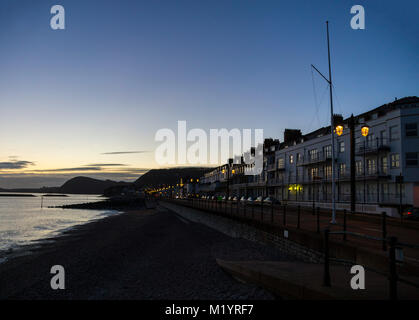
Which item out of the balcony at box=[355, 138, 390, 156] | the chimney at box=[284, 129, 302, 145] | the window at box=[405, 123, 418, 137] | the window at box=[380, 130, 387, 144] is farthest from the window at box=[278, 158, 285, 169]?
the window at box=[405, 123, 418, 137]

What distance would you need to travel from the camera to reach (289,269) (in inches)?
365

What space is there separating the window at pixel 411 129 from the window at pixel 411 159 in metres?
1.86

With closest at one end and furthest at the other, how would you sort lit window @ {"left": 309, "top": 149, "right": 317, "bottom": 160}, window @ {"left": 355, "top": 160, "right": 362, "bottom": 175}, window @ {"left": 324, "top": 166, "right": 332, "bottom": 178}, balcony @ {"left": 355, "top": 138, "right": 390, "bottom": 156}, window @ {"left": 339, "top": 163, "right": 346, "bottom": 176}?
balcony @ {"left": 355, "top": 138, "right": 390, "bottom": 156} → window @ {"left": 355, "top": 160, "right": 362, "bottom": 175} → window @ {"left": 339, "top": 163, "right": 346, "bottom": 176} → window @ {"left": 324, "top": 166, "right": 332, "bottom": 178} → lit window @ {"left": 309, "top": 149, "right": 317, "bottom": 160}

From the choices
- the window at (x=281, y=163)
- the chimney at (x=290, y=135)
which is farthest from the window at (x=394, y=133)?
the chimney at (x=290, y=135)

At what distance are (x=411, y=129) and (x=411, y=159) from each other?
2.95 m

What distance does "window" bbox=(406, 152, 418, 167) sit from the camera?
103 ft

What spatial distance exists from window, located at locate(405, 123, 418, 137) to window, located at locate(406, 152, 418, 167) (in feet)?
6.11

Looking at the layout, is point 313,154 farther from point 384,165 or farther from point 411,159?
point 411,159

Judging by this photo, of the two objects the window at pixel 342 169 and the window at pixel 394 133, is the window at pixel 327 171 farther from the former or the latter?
the window at pixel 394 133

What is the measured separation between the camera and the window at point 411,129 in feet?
103

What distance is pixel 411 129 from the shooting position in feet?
104

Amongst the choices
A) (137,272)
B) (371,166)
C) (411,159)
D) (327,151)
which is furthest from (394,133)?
(137,272)

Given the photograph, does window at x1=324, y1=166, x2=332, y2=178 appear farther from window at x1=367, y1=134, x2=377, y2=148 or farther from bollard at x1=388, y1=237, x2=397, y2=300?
bollard at x1=388, y1=237, x2=397, y2=300

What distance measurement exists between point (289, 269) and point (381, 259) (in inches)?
95.8
